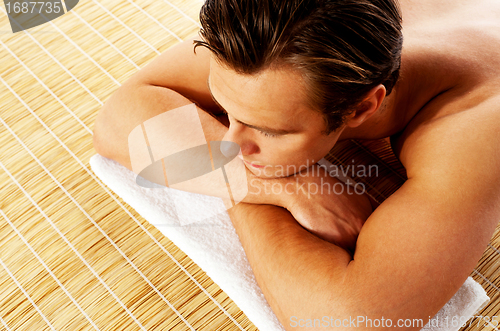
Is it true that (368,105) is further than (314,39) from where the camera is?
Yes

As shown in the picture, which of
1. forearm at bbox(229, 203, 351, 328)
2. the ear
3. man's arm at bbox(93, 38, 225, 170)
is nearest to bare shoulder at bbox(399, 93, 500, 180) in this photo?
the ear

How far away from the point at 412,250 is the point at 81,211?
2.50ft

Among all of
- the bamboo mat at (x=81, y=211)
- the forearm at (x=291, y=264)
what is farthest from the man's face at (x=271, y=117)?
the bamboo mat at (x=81, y=211)

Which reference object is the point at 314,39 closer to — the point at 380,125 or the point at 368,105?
the point at 368,105

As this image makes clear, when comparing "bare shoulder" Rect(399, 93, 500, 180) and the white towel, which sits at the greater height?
"bare shoulder" Rect(399, 93, 500, 180)

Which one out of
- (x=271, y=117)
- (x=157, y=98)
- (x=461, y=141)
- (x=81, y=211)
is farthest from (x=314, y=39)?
(x=81, y=211)

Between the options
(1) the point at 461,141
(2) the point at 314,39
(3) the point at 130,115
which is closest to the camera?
(2) the point at 314,39

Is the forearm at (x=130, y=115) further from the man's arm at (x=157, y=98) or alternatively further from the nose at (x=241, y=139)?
the nose at (x=241, y=139)

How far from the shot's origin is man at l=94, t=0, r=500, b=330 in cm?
64

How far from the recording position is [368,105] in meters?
0.76

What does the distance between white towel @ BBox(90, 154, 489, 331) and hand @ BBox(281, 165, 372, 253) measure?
6.4 inches

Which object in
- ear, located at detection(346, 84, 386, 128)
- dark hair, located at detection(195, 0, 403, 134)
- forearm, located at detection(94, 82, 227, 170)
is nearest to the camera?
dark hair, located at detection(195, 0, 403, 134)

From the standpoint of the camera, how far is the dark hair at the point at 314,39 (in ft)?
2.02

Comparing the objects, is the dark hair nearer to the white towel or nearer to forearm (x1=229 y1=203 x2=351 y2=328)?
forearm (x1=229 y1=203 x2=351 y2=328)
